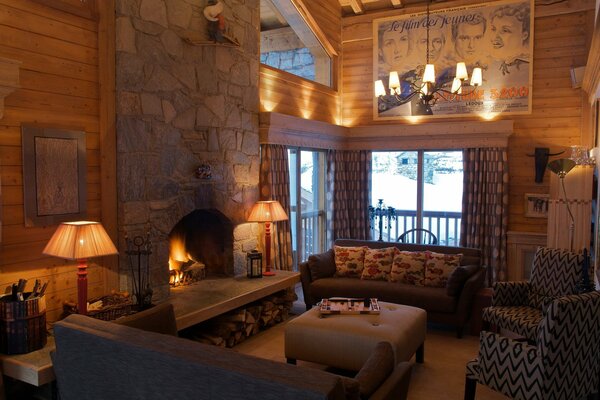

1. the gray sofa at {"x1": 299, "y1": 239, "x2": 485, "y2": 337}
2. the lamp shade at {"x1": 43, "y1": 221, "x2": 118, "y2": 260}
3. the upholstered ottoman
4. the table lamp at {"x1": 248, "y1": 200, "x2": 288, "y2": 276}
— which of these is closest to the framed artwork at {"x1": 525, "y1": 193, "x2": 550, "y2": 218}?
the gray sofa at {"x1": 299, "y1": 239, "x2": 485, "y2": 337}

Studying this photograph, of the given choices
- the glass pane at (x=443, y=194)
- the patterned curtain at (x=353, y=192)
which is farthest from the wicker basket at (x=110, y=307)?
the glass pane at (x=443, y=194)

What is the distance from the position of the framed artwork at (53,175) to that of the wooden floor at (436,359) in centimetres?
199

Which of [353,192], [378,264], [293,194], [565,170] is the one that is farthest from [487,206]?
[293,194]

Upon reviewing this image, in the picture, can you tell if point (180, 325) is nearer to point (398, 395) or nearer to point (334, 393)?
point (398, 395)

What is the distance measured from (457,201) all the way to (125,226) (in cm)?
491

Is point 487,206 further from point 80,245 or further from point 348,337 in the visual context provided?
point 80,245

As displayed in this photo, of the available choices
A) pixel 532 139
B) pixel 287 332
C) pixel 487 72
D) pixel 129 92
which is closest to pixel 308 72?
pixel 487 72

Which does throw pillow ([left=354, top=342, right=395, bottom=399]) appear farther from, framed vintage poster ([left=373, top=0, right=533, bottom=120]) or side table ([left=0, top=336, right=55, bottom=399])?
framed vintage poster ([left=373, top=0, right=533, bottom=120])

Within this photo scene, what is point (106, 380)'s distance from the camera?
7.30 feet

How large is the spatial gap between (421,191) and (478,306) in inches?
111

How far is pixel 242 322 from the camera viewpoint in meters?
4.61

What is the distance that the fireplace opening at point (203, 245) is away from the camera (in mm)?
5109

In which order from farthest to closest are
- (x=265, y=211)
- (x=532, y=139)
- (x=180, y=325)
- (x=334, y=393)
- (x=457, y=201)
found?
1. (x=457, y=201)
2. (x=532, y=139)
3. (x=265, y=211)
4. (x=180, y=325)
5. (x=334, y=393)

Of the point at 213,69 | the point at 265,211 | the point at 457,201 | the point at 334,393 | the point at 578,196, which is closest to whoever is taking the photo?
the point at 334,393
